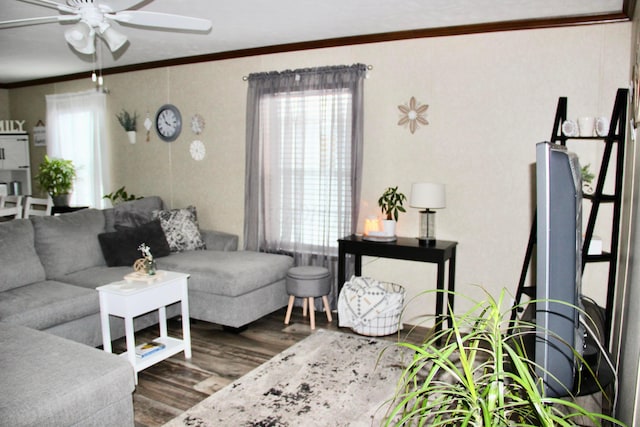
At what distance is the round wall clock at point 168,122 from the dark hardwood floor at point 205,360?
215 centimetres

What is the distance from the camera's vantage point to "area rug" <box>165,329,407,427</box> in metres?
2.60

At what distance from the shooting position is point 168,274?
135 inches

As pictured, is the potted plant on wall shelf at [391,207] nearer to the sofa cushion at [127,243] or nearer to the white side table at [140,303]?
the white side table at [140,303]

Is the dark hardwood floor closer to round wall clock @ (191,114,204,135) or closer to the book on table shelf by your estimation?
the book on table shelf

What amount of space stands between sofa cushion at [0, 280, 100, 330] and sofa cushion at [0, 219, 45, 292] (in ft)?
0.27

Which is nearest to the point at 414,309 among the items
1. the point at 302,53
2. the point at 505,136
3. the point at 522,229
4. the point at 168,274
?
the point at 522,229

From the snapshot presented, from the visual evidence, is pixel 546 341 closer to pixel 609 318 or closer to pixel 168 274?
pixel 609 318

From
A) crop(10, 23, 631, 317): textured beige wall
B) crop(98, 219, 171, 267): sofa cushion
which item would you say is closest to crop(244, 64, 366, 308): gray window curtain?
crop(10, 23, 631, 317): textured beige wall

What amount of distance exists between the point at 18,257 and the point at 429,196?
3127 millimetres

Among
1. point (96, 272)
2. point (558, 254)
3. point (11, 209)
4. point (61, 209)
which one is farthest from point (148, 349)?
point (61, 209)

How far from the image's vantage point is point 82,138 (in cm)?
611

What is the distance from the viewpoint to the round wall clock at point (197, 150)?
515 cm

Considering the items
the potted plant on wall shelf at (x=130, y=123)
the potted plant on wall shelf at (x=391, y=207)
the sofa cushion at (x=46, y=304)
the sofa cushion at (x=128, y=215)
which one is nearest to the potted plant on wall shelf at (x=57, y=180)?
the potted plant on wall shelf at (x=130, y=123)

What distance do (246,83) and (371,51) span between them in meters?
1.34
